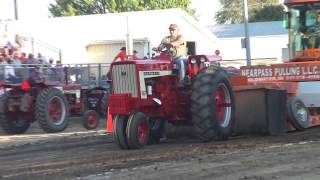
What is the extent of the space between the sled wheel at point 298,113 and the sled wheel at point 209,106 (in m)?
1.55

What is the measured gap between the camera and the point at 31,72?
1806 cm

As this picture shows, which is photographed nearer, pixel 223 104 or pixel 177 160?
pixel 177 160

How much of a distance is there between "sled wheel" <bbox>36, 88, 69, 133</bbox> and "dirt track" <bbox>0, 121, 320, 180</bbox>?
346 cm

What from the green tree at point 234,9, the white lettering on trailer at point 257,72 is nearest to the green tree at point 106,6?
the green tree at point 234,9

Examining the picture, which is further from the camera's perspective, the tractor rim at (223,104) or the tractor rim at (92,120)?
the tractor rim at (92,120)

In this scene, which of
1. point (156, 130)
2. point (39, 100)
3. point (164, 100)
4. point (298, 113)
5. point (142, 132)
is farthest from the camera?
point (39, 100)

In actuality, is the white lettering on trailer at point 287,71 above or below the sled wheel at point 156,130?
above

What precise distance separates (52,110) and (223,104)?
6361mm

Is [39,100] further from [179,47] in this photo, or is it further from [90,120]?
[179,47]

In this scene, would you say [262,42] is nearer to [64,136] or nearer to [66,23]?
[66,23]

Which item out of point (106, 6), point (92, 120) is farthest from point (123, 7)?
point (92, 120)

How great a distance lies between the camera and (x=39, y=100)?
55.8ft

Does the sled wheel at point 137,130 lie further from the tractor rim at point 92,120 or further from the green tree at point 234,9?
the green tree at point 234,9

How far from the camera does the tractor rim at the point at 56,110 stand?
1748 cm
